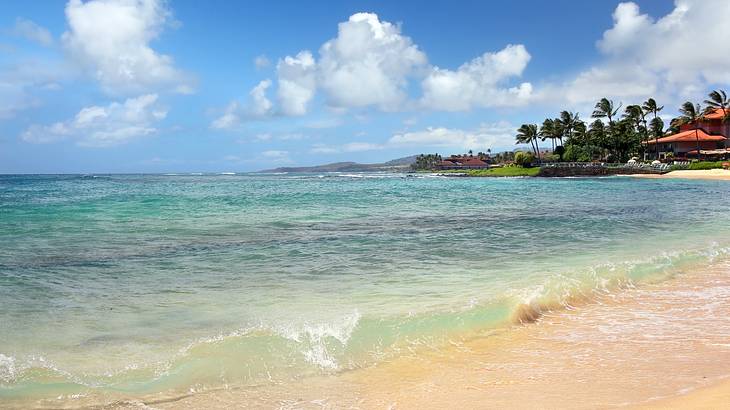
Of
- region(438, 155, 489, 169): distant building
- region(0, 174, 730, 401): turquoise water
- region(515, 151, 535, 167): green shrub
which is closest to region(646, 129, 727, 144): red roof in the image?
region(515, 151, 535, 167): green shrub

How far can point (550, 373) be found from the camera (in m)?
5.26

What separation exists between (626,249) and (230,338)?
35.4 ft

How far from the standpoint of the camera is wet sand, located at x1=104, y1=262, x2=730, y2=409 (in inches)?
182

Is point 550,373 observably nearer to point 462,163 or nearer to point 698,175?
point 698,175

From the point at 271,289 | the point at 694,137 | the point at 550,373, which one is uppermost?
the point at 694,137

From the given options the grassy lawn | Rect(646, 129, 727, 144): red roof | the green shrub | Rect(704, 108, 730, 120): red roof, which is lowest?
the grassy lawn

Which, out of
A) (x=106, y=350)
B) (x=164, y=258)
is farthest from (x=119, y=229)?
(x=106, y=350)

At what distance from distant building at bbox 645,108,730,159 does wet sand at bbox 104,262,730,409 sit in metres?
89.5

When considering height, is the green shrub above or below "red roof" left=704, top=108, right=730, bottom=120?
below

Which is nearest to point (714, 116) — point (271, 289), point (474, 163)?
point (474, 163)

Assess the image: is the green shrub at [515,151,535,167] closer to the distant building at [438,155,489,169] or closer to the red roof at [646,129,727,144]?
the red roof at [646,129,727,144]

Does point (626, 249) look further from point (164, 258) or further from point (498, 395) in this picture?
point (164, 258)

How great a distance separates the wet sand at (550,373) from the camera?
15.2 feet

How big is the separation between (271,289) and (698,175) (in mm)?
71698
